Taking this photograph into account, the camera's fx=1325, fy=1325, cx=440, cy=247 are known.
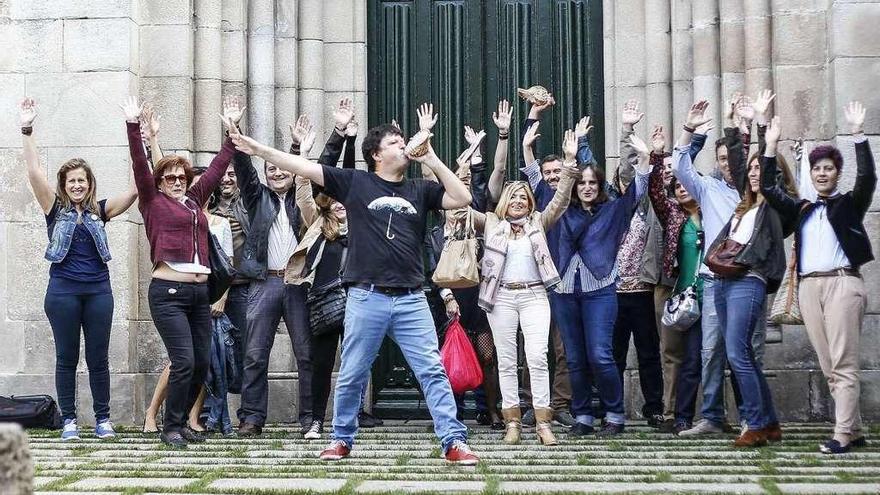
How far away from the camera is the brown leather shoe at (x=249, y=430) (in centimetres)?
941

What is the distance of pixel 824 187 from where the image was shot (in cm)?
827

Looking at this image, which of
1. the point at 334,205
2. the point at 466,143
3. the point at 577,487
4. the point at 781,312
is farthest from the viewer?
the point at 466,143

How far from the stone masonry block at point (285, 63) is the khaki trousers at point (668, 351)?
3.59 m

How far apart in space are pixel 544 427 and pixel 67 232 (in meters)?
3.51

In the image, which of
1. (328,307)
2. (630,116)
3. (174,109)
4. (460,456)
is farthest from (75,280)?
(630,116)

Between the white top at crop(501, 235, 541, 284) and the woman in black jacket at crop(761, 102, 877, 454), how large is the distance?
165cm

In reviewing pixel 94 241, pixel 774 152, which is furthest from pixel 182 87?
pixel 774 152

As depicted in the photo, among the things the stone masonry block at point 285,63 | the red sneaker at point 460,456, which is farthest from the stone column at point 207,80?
the red sneaker at point 460,456

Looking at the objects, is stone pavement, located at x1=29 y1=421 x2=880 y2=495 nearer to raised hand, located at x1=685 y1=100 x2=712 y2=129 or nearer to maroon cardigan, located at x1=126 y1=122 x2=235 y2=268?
maroon cardigan, located at x1=126 y1=122 x2=235 y2=268

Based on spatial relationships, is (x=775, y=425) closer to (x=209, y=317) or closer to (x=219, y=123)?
(x=209, y=317)

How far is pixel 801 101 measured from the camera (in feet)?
33.8

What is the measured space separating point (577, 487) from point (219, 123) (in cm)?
563

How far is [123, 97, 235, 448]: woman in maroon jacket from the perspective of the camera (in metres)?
8.73

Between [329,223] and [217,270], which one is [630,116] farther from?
[217,270]
